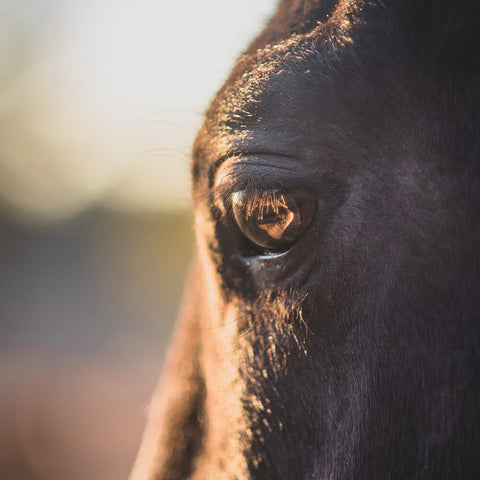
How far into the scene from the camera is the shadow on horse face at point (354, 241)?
1.32 metres

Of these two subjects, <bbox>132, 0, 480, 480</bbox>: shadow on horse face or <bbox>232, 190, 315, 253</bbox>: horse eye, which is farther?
<bbox>232, 190, 315, 253</bbox>: horse eye

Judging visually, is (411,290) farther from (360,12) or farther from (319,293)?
(360,12)

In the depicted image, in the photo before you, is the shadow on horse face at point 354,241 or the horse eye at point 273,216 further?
the horse eye at point 273,216

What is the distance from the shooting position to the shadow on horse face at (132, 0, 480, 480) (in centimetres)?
132

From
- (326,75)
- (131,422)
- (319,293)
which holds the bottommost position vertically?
(131,422)

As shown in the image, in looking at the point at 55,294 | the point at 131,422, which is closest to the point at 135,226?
the point at 55,294

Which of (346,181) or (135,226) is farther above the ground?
(135,226)

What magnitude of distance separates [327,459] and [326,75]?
1.01m

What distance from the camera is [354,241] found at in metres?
1.40

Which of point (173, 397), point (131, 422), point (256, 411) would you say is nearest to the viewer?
point (256, 411)

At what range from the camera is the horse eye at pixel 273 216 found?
1452 mm

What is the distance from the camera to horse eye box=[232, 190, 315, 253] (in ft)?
4.76

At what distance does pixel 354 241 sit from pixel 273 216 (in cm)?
23

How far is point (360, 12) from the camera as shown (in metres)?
1.46
